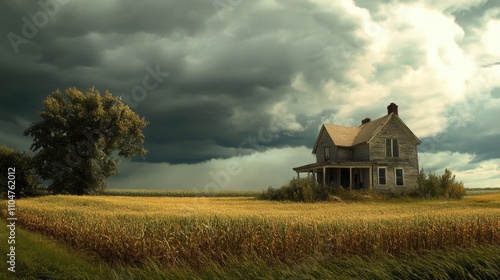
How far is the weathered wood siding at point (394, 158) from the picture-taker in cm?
4791

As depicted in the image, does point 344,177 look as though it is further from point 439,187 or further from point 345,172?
point 439,187

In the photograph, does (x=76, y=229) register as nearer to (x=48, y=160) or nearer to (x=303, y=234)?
(x=303, y=234)

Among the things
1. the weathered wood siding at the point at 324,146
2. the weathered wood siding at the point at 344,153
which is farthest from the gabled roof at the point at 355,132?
the weathered wood siding at the point at 344,153

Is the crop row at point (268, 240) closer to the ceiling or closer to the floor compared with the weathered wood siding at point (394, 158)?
closer to the floor

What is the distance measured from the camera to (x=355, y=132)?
54.5 m

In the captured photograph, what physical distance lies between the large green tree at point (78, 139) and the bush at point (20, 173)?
138 centimetres

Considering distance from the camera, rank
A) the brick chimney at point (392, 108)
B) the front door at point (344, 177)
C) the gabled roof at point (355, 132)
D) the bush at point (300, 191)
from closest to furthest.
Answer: the bush at point (300, 191), the gabled roof at point (355, 132), the front door at point (344, 177), the brick chimney at point (392, 108)

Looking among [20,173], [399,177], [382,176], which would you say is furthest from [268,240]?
[20,173]

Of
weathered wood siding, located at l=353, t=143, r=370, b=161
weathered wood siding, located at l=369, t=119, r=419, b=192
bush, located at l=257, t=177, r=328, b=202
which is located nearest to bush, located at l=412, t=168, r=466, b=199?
weathered wood siding, located at l=369, t=119, r=419, b=192

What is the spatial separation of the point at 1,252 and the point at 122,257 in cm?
503

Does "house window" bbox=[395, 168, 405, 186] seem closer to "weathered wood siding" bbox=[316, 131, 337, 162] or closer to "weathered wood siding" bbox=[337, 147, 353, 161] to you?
"weathered wood siding" bbox=[337, 147, 353, 161]

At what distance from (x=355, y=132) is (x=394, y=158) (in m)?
7.10

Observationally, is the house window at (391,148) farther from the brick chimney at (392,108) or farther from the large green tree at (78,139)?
the large green tree at (78,139)

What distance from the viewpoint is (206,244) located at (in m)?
13.8
